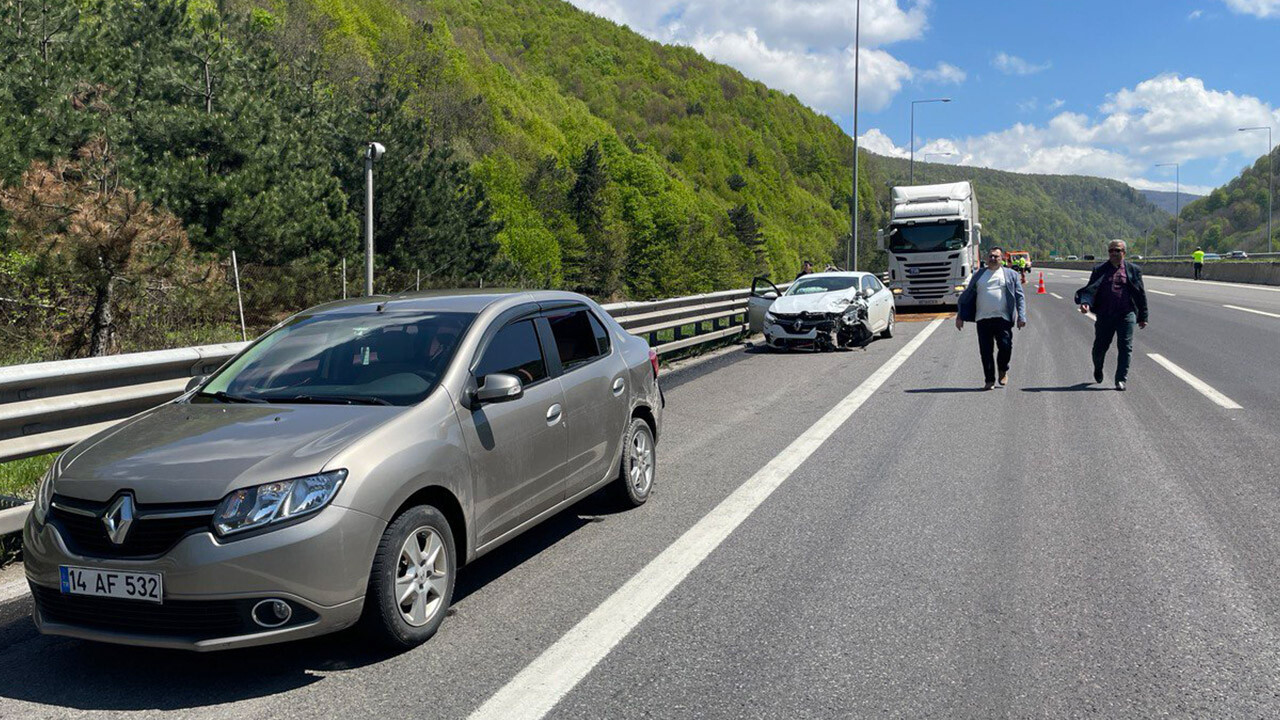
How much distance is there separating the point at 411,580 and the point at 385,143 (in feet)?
110

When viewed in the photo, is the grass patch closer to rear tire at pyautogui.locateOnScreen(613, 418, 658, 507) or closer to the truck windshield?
rear tire at pyautogui.locateOnScreen(613, 418, 658, 507)

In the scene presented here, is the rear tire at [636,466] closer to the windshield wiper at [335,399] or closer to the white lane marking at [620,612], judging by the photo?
the white lane marking at [620,612]

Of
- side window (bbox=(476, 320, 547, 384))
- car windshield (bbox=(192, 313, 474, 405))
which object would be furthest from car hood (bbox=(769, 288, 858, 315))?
car windshield (bbox=(192, 313, 474, 405))

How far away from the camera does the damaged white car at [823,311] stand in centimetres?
1714

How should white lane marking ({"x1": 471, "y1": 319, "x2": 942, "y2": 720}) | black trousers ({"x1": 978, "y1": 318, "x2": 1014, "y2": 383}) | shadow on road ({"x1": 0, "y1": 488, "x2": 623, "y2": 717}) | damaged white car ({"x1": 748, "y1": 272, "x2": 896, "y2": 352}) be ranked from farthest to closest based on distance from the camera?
damaged white car ({"x1": 748, "y1": 272, "x2": 896, "y2": 352}), black trousers ({"x1": 978, "y1": 318, "x2": 1014, "y2": 383}), shadow on road ({"x1": 0, "y1": 488, "x2": 623, "y2": 717}), white lane marking ({"x1": 471, "y1": 319, "x2": 942, "y2": 720})

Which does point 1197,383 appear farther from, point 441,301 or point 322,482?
point 322,482

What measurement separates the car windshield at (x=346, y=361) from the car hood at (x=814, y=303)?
496 inches

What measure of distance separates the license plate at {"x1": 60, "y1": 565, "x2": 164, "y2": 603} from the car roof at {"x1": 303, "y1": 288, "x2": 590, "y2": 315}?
6.21 feet

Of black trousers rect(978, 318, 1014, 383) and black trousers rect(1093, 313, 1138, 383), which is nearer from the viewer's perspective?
black trousers rect(1093, 313, 1138, 383)

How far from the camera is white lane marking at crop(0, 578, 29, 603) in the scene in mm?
4746

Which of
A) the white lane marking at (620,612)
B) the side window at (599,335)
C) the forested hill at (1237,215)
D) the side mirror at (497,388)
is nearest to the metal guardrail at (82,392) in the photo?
the side mirror at (497,388)

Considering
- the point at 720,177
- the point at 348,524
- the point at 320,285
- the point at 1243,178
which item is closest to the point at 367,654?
the point at 348,524

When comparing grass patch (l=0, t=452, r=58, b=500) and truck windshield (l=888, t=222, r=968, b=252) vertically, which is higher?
truck windshield (l=888, t=222, r=968, b=252)

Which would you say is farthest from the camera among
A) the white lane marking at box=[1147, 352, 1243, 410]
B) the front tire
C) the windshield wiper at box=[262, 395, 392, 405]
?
the white lane marking at box=[1147, 352, 1243, 410]
